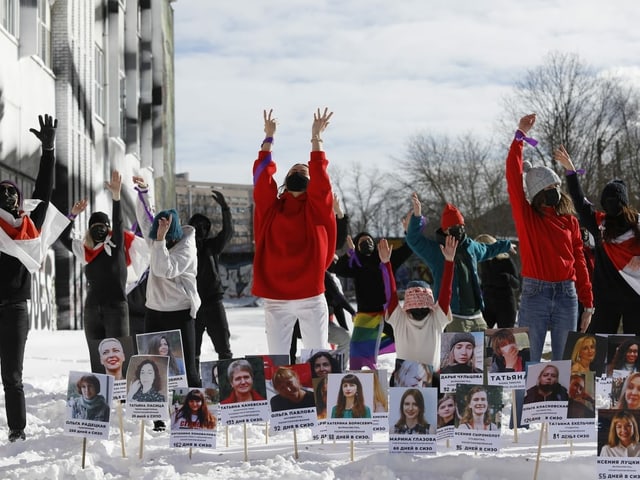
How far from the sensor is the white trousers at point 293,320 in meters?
6.80

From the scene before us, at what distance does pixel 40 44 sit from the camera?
18.8 meters

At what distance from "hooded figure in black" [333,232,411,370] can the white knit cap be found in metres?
3.11

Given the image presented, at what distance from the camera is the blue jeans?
22.5 feet

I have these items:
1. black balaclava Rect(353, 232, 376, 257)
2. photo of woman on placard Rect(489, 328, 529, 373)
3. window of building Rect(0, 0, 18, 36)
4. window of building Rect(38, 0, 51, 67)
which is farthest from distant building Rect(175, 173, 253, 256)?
photo of woman on placard Rect(489, 328, 529, 373)

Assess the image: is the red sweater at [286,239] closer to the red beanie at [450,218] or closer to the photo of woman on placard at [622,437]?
the red beanie at [450,218]

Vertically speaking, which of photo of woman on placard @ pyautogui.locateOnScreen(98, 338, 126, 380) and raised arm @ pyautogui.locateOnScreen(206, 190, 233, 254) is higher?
raised arm @ pyautogui.locateOnScreen(206, 190, 233, 254)

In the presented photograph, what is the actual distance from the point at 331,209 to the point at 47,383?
4843 millimetres

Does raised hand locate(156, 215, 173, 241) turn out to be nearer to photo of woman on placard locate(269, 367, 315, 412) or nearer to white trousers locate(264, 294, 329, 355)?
white trousers locate(264, 294, 329, 355)

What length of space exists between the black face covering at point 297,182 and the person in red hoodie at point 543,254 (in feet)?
4.85

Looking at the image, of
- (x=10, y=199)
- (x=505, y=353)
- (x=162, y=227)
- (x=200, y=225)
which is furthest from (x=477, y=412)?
(x=200, y=225)

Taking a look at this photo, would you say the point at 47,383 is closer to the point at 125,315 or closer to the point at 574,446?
the point at 125,315

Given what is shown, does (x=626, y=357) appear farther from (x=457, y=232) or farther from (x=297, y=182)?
(x=297, y=182)

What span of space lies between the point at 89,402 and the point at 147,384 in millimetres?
392

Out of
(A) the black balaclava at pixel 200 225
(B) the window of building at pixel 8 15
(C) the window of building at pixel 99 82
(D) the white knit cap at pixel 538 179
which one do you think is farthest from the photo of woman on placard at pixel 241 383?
(C) the window of building at pixel 99 82
